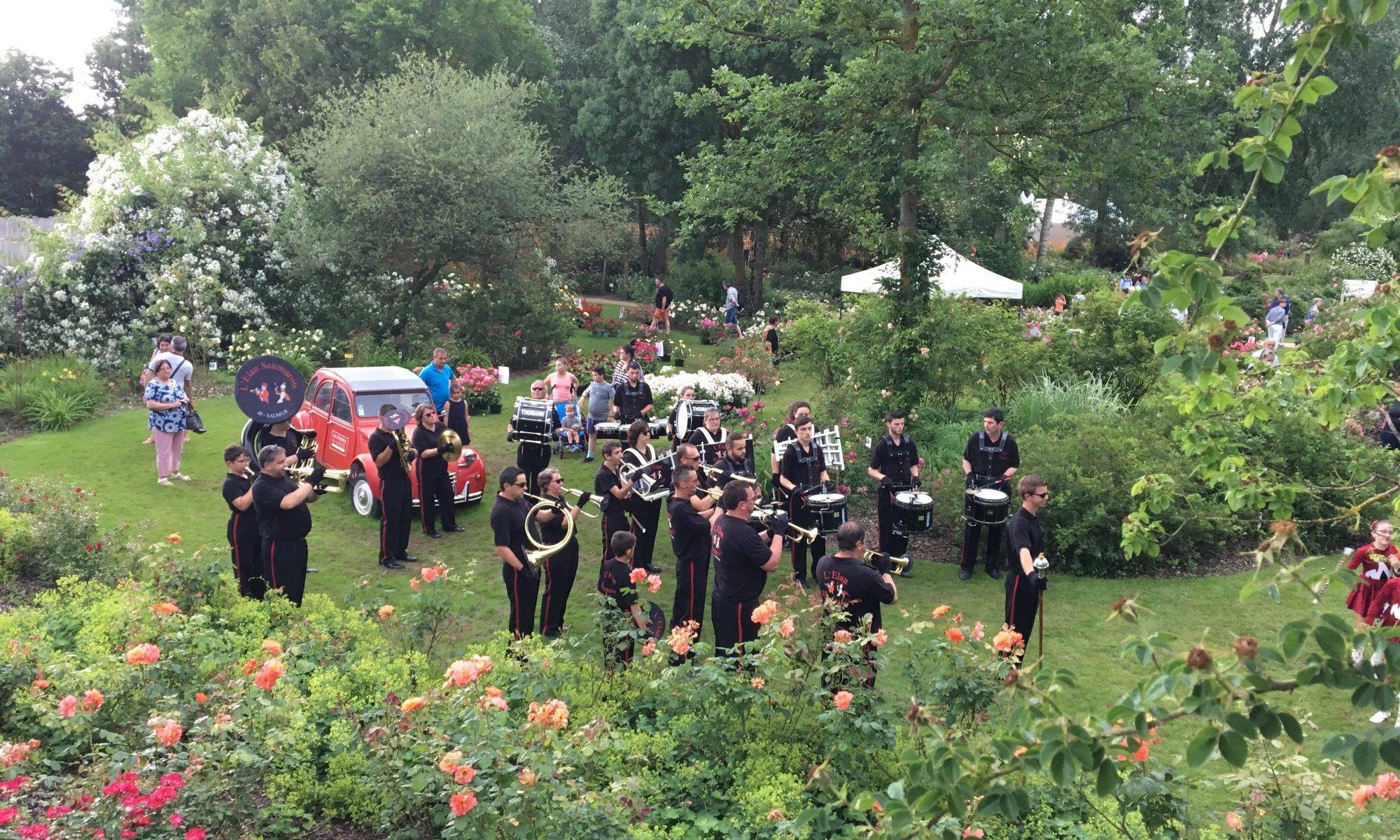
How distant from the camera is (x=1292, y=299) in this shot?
95.5 feet

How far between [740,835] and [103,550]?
269 inches

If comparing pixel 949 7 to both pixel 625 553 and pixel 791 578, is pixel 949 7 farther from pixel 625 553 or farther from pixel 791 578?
pixel 625 553

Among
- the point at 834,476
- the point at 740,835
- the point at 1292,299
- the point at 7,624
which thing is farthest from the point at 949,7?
the point at 1292,299

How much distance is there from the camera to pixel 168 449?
13.4 metres

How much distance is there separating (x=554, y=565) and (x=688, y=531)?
1097 mm

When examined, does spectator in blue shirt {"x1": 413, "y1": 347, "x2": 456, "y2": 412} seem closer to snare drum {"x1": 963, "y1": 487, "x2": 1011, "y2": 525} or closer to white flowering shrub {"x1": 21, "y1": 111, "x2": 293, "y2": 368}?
snare drum {"x1": 963, "y1": 487, "x2": 1011, "y2": 525}

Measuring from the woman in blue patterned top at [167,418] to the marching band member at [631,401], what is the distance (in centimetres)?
564

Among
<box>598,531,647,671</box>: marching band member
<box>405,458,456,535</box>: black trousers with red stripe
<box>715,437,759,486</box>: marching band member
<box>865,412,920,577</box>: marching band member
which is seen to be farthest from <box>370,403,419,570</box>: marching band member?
<box>865,412,920,577</box>: marching band member

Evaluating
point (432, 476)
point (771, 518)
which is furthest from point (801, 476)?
point (432, 476)

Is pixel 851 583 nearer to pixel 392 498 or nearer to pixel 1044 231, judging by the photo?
pixel 392 498

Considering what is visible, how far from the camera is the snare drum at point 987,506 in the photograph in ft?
32.8

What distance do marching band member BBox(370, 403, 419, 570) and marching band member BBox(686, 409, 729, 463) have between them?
9.95 feet

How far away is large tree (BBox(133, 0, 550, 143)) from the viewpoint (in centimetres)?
3114

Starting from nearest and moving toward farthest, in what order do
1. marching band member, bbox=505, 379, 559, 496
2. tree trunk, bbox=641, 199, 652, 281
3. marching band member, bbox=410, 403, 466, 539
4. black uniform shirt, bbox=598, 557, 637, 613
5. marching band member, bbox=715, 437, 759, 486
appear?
black uniform shirt, bbox=598, 557, 637, 613, marching band member, bbox=715, 437, 759, 486, marching band member, bbox=410, 403, 466, 539, marching band member, bbox=505, 379, 559, 496, tree trunk, bbox=641, 199, 652, 281
